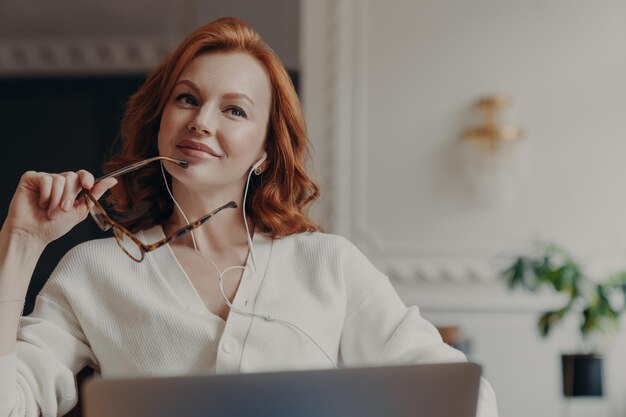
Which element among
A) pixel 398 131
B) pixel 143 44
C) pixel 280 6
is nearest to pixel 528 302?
pixel 398 131

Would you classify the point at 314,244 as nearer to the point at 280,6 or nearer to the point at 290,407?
the point at 290,407

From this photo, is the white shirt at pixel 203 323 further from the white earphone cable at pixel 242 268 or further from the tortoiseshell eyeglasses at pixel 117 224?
the tortoiseshell eyeglasses at pixel 117 224

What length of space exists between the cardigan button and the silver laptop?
1.60 feet

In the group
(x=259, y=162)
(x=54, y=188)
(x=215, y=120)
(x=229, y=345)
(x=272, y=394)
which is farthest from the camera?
(x=259, y=162)

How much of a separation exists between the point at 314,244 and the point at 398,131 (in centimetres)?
235

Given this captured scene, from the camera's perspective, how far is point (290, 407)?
826 mm

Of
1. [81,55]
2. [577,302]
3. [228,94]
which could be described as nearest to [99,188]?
[228,94]

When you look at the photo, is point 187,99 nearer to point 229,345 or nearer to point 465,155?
point 229,345

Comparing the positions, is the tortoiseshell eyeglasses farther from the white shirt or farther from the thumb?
the white shirt

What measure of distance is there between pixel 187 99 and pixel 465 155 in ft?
7.91

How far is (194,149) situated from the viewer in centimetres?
142

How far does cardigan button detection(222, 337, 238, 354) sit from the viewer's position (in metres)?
1.33

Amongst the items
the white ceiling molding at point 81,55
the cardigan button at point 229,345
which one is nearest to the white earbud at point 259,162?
the cardigan button at point 229,345

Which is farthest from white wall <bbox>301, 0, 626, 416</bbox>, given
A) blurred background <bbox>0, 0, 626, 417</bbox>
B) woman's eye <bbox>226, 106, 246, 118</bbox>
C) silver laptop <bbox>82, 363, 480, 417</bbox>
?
silver laptop <bbox>82, 363, 480, 417</bbox>
